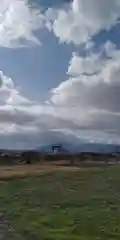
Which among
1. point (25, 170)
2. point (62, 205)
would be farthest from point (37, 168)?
point (62, 205)

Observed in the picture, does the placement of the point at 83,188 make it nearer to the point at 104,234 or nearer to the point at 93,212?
the point at 93,212

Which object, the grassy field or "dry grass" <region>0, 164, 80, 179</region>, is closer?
the grassy field

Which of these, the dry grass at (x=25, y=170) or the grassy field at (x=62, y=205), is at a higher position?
the dry grass at (x=25, y=170)

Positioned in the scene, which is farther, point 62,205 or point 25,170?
point 25,170

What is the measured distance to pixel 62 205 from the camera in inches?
164

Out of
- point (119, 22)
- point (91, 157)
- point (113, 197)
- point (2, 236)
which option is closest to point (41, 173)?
point (91, 157)

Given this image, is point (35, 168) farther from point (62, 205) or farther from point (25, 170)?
point (62, 205)

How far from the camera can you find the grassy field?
10.2 feet

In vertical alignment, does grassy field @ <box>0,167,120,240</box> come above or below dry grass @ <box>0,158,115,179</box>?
below

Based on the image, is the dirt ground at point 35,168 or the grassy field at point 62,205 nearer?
the grassy field at point 62,205

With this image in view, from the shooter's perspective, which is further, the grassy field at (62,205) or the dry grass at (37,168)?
the dry grass at (37,168)

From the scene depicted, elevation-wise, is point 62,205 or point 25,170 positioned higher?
point 25,170

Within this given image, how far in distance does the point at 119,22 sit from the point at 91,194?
221 cm

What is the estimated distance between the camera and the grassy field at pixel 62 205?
3.11m
